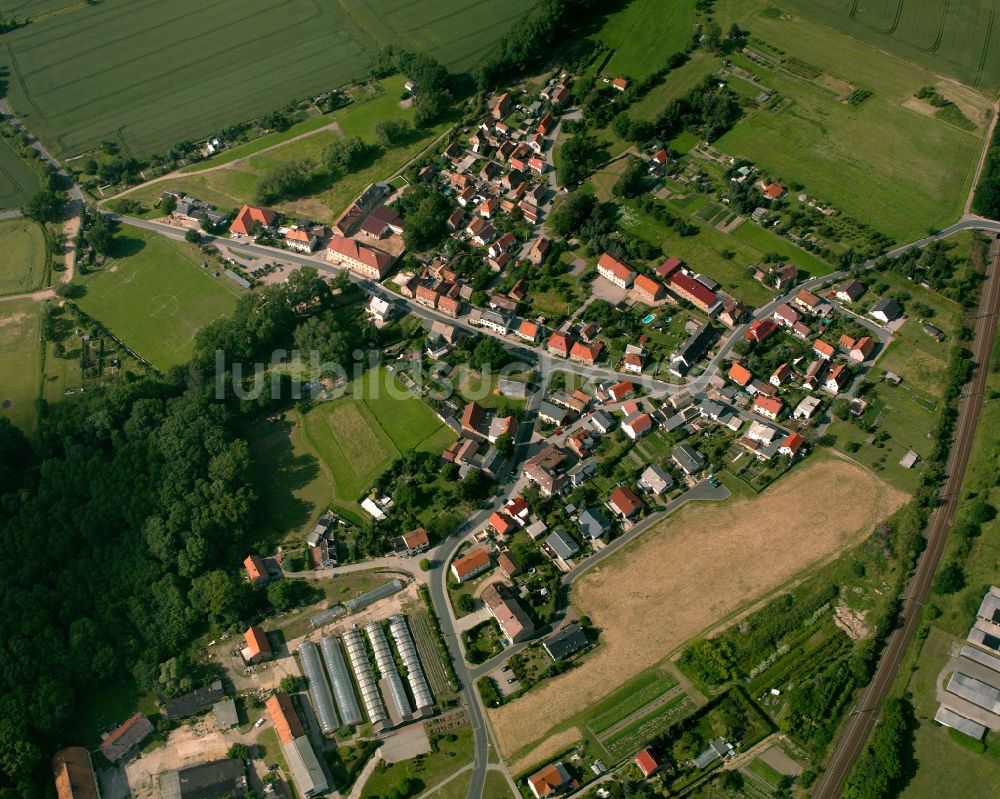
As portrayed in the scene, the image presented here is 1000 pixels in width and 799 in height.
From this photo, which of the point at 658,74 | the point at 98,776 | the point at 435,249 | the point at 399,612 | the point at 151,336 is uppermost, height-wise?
the point at 658,74

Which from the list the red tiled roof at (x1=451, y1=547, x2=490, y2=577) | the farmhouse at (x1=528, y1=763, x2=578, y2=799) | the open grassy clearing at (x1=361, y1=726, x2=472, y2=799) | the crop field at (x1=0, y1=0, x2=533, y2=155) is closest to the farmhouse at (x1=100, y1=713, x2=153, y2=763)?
the open grassy clearing at (x1=361, y1=726, x2=472, y2=799)

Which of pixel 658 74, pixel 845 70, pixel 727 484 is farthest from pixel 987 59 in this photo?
pixel 727 484

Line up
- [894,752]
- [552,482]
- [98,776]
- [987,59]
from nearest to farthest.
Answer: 1. [894,752]
2. [98,776]
3. [552,482]
4. [987,59]

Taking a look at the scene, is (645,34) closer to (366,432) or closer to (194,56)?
(194,56)

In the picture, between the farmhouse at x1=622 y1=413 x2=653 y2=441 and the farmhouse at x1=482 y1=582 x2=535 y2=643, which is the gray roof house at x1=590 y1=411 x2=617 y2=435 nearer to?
the farmhouse at x1=622 y1=413 x2=653 y2=441

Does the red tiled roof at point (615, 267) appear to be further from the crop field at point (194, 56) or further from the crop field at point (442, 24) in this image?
the crop field at point (194, 56)

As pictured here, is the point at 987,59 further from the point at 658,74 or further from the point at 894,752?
the point at 894,752
